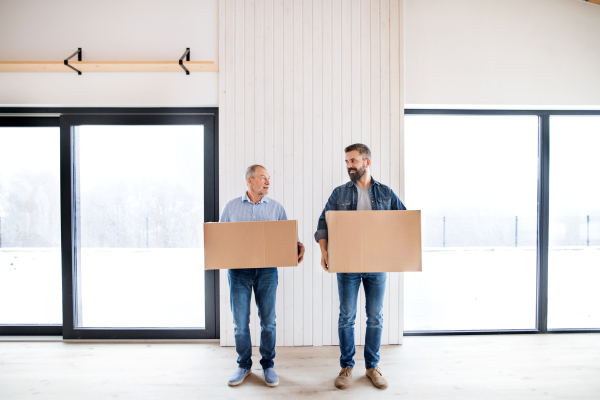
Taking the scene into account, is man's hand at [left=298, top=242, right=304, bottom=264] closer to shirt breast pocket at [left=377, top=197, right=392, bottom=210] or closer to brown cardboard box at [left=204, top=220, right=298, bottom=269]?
brown cardboard box at [left=204, top=220, right=298, bottom=269]

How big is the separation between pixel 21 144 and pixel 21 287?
3.53 feet

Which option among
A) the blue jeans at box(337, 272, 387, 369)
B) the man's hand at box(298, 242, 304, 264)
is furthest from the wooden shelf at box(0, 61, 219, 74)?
the blue jeans at box(337, 272, 387, 369)

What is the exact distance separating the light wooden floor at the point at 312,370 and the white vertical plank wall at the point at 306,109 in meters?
0.24

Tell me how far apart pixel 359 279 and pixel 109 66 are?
6.70ft

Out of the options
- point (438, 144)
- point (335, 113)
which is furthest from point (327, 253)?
point (438, 144)

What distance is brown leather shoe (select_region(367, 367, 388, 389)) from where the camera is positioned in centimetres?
148

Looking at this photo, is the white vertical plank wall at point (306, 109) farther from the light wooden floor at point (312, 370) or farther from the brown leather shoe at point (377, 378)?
the brown leather shoe at point (377, 378)

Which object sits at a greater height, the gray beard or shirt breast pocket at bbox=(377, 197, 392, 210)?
the gray beard

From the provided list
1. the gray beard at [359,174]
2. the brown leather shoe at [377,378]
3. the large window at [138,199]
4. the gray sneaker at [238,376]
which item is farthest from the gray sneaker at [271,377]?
the gray beard at [359,174]

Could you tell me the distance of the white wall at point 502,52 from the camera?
200 centimetres

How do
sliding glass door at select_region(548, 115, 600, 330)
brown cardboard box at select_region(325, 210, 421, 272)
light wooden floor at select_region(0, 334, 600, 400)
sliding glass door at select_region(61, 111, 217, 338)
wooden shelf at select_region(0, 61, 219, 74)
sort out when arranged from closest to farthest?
brown cardboard box at select_region(325, 210, 421, 272) → light wooden floor at select_region(0, 334, 600, 400) → wooden shelf at select_region(0, 61, 219, 74) → sliding glass door at select_region(61, 111, 217, 338) → sliding glass door at select_region(548, 115, 600, 330)

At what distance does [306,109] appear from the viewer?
1.96 meters

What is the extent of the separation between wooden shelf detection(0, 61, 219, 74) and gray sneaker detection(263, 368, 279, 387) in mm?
1879

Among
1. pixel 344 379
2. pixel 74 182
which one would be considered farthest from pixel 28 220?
pixel 344 379
